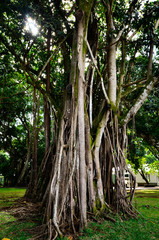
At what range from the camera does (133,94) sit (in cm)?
643

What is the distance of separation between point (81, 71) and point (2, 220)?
2.88 meters

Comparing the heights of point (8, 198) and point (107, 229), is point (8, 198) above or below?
above

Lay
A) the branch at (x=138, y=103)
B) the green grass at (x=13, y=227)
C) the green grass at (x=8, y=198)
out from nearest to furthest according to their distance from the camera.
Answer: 1. the green grass at (x=13, y=227)
2. the branch at (x=138, y=103)
3. the green grass at (x=8, y=198)

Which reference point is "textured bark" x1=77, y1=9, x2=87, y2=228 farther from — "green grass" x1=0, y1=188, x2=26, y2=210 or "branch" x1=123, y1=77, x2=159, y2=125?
"green grass" x1=0, y1=188, x2=26, y2=210

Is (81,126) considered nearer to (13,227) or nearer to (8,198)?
(13,227)

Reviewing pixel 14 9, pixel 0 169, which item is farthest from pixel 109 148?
pixel 0 169

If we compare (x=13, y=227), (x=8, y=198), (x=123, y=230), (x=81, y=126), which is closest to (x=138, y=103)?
(x=81, y=126)

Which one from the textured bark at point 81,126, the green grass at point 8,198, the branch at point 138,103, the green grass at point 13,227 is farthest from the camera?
the green grass at point 8,198

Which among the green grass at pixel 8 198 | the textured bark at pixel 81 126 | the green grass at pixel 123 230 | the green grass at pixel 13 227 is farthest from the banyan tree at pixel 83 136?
the green grass at pixel 8 198

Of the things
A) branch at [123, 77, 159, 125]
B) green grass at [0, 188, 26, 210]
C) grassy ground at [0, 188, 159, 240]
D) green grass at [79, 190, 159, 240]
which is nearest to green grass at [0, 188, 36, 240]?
grassy ground at [0, 188, 159, 240]

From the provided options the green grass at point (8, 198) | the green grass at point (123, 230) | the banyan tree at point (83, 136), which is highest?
the banyan tree at point (83, 136)

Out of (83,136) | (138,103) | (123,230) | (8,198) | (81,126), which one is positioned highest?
(138,103)

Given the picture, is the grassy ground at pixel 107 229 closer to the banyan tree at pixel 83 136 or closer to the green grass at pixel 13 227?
the green grass at pixel 13 227

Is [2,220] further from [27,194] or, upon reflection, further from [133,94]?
[133,94]
